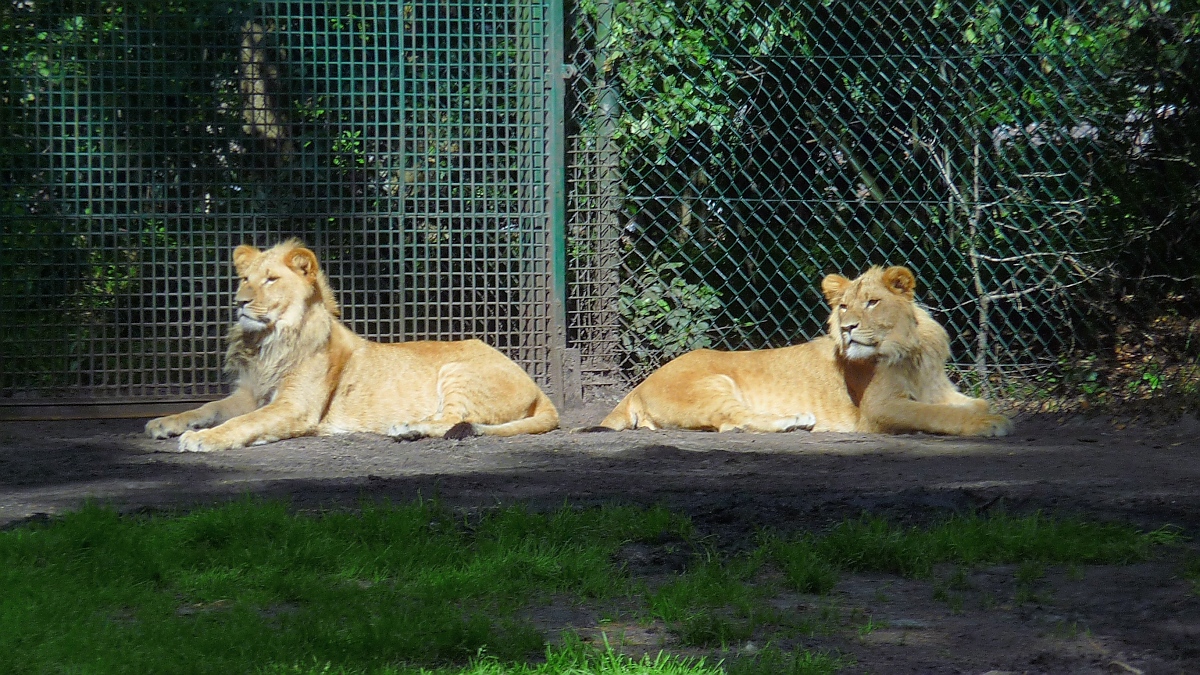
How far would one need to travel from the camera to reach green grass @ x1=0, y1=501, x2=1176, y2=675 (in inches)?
125

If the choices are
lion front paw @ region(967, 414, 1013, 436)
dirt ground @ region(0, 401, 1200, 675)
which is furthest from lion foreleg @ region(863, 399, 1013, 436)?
dirt ground @ region(0, 401, 1200, 675)

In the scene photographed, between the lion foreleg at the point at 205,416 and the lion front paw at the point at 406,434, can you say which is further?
the lion foreleg at the point at 205,416

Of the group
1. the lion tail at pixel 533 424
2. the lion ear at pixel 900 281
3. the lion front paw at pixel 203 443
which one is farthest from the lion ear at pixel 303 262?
the lion ear at pixel 900 281

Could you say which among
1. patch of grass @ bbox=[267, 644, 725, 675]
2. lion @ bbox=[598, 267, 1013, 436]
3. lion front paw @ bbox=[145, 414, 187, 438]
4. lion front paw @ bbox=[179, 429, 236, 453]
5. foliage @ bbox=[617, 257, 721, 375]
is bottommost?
patch of grass @ bbox=[267, 644, 725, 675]

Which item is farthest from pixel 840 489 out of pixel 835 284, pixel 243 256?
pixel 243 256

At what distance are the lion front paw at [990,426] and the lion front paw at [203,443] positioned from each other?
4.33 metres

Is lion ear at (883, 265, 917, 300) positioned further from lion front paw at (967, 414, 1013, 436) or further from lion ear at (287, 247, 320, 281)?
lion ear at (287, 247, 320, 281)

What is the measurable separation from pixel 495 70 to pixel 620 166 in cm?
111

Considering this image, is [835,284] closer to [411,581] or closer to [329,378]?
[329,378]

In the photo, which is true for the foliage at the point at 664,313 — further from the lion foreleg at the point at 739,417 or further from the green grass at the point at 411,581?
the green grass at the point at 411,581

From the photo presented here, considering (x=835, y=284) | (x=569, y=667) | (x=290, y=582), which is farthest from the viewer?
(x=835, y=284)

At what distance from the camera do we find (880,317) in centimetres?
727

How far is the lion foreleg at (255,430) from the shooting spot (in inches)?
267

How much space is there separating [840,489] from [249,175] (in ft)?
15.7
